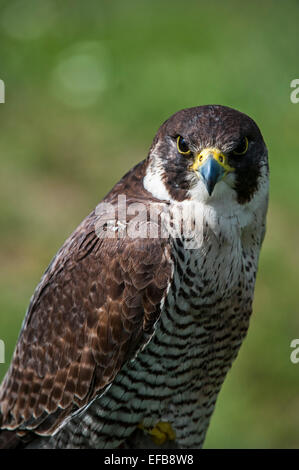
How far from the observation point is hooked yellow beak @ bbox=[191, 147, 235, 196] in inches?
144

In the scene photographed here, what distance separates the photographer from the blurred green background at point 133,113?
6805 mm

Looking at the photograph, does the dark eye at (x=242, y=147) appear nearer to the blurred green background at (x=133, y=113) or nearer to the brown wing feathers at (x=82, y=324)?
the brown wing feathers at (x=82, y=324)

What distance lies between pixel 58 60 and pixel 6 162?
1.66 meters

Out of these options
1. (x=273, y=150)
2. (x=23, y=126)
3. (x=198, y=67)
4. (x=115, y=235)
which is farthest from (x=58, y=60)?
(x=115, y=235)

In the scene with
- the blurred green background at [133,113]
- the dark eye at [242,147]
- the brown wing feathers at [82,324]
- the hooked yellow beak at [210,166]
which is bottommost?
the brown wing feathers at [82,324]

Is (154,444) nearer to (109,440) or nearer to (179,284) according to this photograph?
(109,440)

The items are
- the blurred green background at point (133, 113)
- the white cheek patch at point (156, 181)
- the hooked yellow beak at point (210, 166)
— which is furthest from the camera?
the blurred green background at point (133, 113)

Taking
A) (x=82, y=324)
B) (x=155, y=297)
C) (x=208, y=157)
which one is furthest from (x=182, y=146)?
(x=82, y=324)

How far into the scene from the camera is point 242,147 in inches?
152

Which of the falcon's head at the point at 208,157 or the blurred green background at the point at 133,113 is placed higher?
the blurred green background at the point at 133,113

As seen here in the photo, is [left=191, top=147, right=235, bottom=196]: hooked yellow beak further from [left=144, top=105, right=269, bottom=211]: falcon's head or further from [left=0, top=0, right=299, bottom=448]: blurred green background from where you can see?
[left=0, top=0, right=299, bottom=448]: blurred green background

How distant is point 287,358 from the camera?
21.7 feet

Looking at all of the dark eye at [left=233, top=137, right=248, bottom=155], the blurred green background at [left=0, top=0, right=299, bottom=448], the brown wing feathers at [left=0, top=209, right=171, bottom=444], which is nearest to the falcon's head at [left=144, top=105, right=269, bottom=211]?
the dark eye at [left=233, top=137, right=248, bottom=155]

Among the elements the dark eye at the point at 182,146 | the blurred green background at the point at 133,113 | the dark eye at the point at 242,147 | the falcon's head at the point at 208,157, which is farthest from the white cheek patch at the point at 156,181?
the blurred green background at the point at 133,113
